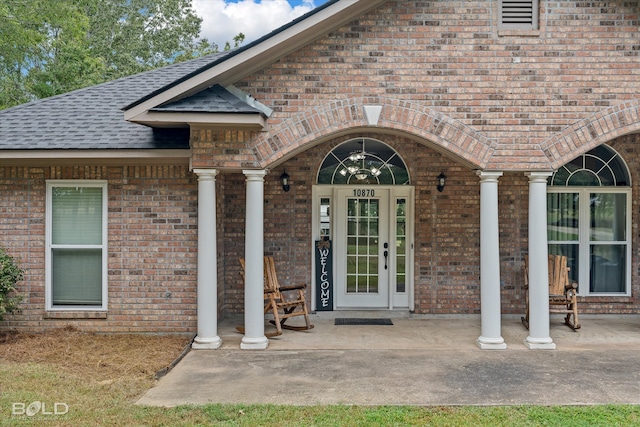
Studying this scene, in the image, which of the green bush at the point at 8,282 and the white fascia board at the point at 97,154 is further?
the white fascia board at the point at 97,154

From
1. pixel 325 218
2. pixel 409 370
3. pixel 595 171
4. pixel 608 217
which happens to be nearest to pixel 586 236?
pixel 608 217

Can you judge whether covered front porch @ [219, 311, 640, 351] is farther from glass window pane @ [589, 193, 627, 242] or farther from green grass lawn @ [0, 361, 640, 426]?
green grass lawn @ [0, 361, 640, 426]

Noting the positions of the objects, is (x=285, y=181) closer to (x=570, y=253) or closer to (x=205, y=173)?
(x=205, y=173)

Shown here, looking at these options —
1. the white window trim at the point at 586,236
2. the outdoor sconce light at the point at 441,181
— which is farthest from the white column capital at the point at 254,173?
the white window trim at the point at 586,236

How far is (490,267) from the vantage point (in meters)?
7.41

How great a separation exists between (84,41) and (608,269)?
21.2 m

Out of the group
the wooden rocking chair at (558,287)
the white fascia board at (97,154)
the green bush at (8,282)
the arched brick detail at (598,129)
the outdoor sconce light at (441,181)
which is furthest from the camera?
the outdoor sconce light at (441,181)

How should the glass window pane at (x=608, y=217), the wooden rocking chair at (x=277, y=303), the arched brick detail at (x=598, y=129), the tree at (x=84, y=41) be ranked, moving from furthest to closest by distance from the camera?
the tree at (x=84, y=41) → the glass window pane at (x=608, y=217) → the wooden rocking chair at (x=277, y=303) → the arched brick detail at (x=598, y=129)

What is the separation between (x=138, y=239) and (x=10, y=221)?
1934 millimetres

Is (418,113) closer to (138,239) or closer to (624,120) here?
(624,120)

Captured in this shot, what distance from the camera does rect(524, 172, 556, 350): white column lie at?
24.1ft

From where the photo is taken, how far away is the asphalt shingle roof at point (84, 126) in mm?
7738

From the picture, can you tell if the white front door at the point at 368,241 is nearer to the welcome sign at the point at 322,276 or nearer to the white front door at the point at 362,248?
the white front door at the point at 362,248

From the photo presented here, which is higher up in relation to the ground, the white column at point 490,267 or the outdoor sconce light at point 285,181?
the outdoor sconce light at point 285,181
